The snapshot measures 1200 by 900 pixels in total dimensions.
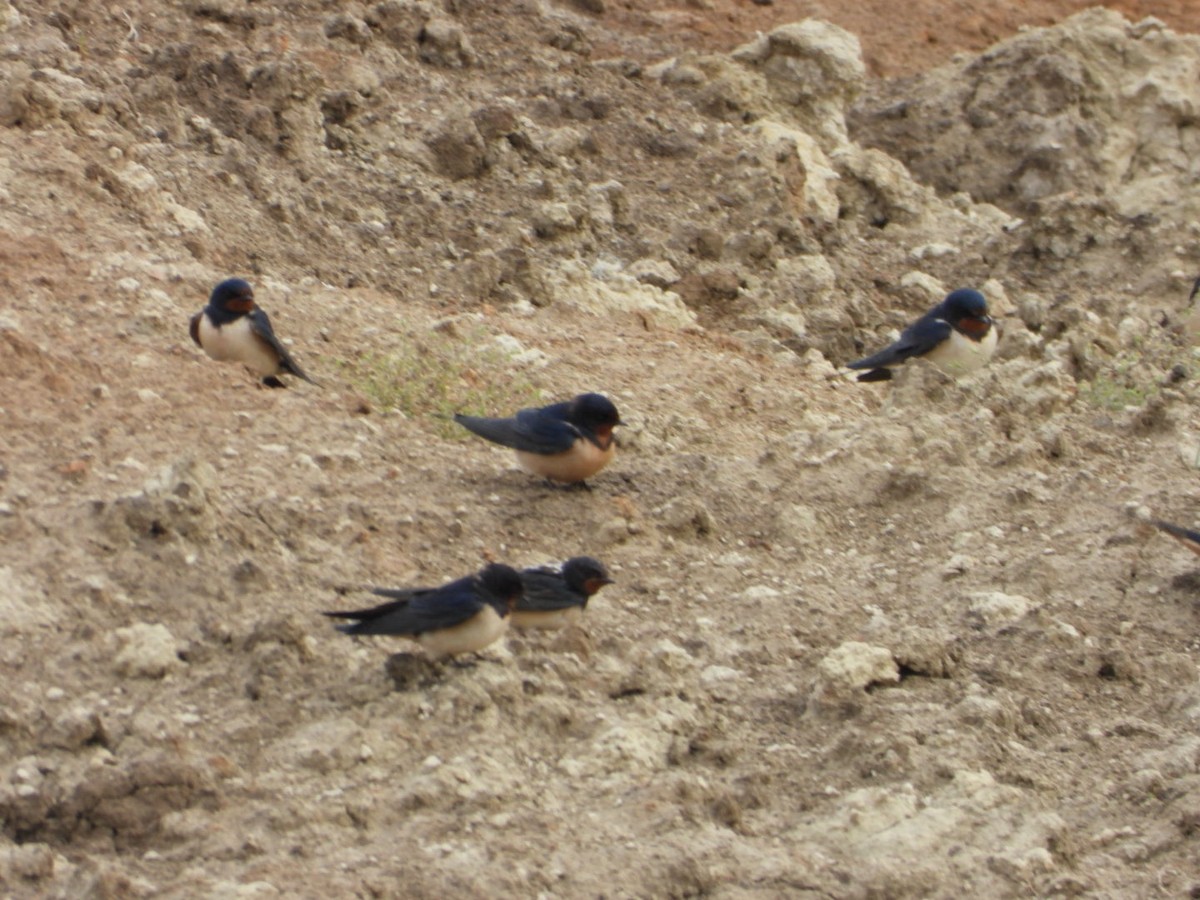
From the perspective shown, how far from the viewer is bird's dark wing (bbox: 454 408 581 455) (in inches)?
270

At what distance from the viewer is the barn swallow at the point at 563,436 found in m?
6.88

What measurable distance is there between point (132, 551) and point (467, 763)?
4.39ft

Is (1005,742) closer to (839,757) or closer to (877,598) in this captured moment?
(839,757)

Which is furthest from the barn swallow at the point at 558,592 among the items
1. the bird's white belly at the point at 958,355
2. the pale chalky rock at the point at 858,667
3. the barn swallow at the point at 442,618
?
the bird's white belly at the point at 958,355

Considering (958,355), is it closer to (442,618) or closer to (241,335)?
(241,335)

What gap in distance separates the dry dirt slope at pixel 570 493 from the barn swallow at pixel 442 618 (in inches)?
6.0

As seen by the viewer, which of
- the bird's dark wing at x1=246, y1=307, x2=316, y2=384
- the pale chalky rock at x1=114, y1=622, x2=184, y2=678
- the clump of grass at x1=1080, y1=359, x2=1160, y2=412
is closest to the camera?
the pale chalky rock at x1=114, y1=622, x2=184, y2=678

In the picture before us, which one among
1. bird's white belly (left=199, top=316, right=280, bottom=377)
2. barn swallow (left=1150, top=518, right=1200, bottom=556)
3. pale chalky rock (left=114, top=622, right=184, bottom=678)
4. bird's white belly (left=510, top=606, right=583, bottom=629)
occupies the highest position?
barn swallow (left=1150, top=518, right=1200, bottom=556)

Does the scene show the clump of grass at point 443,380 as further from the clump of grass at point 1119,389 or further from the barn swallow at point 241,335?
the clump of grass at point 1119,389

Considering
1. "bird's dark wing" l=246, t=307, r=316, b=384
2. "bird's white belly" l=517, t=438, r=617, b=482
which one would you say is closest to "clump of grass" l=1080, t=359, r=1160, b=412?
"bird's white belly" l=517, t=438, r=617, b=482

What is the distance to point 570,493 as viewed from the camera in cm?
710

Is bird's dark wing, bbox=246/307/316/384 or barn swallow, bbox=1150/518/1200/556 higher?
barn swallow, bbox=1150/518/1200/556

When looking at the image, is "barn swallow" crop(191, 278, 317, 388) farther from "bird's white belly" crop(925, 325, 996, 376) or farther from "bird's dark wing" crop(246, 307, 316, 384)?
"bird's white belly" crop(925, 325, 996, 376)

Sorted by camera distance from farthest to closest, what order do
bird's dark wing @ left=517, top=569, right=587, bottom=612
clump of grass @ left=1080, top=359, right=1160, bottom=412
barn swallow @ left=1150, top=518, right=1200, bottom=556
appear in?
1. clump of grass @ left=1080, top=359, right=1160, bottom=412
2. barn swallow @ left=1150, top=518, right=1200, bottom=556
3. bird's dark wing @ left=517, top=569, right=587, bottom=612
